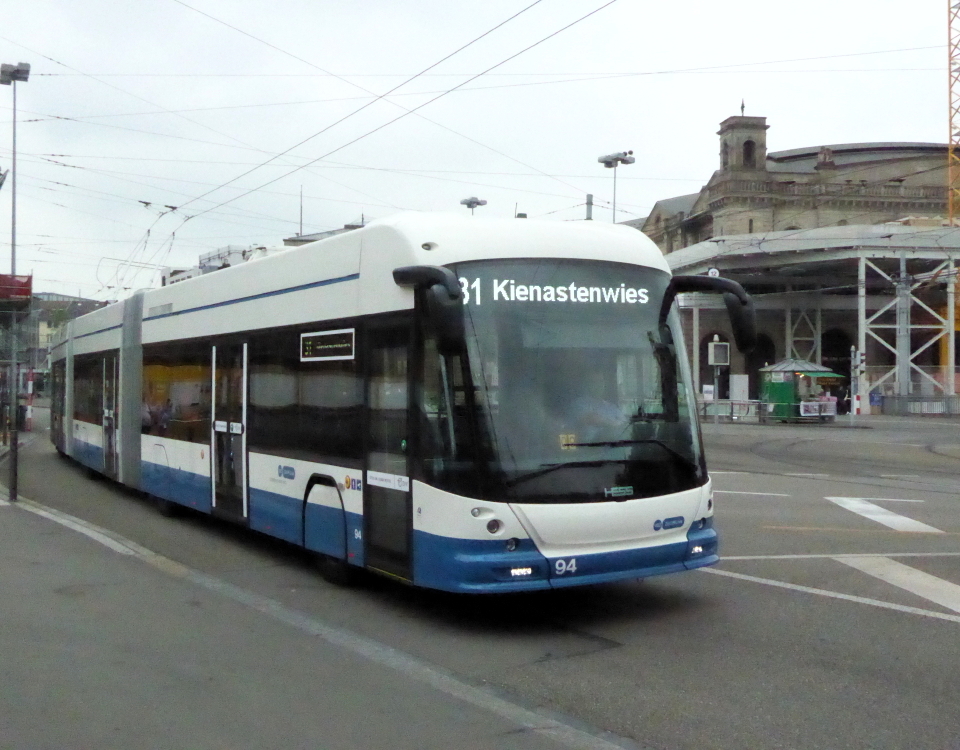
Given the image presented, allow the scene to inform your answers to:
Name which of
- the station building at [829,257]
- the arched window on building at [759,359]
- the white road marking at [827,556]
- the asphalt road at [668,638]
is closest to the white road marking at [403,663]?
the asphalt road at [668,638]

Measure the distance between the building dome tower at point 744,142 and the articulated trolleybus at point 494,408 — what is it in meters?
69.6

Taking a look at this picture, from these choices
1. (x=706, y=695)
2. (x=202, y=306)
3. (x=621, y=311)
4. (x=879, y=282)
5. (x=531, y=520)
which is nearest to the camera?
(x=706, y=695)

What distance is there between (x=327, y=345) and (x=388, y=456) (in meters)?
1.45

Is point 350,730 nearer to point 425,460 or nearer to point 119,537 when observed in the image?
point 425,460

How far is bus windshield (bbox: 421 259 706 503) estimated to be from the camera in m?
6.96

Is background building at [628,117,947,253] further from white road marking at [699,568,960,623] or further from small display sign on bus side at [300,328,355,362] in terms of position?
small display sign on bus side at [300,328,355,362]

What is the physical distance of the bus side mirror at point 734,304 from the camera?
7.57 metres

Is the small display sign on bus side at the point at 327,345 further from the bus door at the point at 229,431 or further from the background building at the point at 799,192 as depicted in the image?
the background building at the point at 799,192

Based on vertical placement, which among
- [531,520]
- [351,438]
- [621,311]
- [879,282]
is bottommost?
[531,520]

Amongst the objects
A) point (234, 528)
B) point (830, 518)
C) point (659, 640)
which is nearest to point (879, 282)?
point (830, 518)

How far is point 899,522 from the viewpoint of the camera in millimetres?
12578

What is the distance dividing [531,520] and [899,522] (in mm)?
7345

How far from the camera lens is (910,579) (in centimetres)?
892

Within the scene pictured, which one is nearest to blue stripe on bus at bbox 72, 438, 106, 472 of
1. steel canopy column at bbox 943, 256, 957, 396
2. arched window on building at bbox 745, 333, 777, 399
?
steel canopy column at bbox 943, 256, 957, 396
